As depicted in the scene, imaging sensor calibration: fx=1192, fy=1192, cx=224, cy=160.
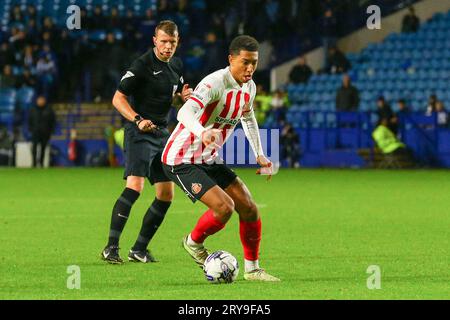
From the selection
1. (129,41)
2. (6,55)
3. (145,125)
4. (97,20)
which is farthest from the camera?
(97,20)

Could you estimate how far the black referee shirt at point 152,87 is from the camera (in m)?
10.7

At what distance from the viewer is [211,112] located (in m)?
9.00

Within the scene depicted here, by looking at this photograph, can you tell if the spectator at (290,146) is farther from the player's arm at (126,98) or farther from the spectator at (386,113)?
the player's arm at (126,98)

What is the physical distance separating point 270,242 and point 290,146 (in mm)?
17462

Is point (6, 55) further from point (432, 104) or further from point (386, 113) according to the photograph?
point (432, 104)

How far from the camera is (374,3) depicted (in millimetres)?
33062

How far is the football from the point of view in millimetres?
8859

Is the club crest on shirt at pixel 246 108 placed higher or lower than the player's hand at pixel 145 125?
higher

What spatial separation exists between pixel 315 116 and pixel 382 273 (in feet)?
69.9

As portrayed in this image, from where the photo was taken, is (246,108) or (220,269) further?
(246,108)

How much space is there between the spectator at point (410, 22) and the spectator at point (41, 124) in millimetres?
9793

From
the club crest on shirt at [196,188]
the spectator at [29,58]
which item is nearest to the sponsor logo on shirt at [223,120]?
the club crest on shirt at [196,188]

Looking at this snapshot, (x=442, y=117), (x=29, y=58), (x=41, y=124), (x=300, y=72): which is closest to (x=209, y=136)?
(x=442, y=117)

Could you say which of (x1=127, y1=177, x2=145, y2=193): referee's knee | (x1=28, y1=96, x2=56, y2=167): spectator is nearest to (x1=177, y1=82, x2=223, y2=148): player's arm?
(x1=127, y1=177, x2=145, y2=193): referee's knee
